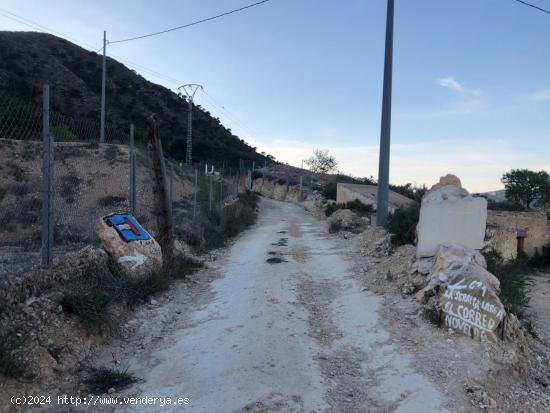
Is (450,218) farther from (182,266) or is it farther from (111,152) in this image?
(111,152)

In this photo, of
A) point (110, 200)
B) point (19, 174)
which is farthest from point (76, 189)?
point (19, 174)

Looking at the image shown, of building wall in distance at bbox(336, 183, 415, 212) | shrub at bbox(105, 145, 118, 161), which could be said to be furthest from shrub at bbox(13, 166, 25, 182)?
building wall in distance at bbox(336, 183, 415, 212)

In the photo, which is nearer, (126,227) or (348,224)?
(126,227)

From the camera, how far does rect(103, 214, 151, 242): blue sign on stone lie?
6.88 m

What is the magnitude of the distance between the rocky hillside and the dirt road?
33148mm

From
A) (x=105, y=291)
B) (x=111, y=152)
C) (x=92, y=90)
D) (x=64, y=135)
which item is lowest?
(x=105, y=291)

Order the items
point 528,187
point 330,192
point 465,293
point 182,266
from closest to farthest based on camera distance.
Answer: point 465,293
point 182,266
point 330,192
point 528,187

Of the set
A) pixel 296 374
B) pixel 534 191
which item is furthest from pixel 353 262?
pixel 534 191

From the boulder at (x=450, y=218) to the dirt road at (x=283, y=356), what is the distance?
4.34 ft

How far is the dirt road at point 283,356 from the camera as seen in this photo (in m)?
3.78

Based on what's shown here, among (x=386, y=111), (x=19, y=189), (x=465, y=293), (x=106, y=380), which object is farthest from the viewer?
(x=19, y=189)

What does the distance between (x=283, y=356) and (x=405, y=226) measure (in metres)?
6.18

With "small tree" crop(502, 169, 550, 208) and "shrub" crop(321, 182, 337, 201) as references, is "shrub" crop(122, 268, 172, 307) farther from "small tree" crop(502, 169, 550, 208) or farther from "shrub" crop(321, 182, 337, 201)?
"small tree" crop(502, 169, 550, 208)

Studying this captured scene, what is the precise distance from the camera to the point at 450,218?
650 cm
